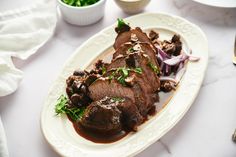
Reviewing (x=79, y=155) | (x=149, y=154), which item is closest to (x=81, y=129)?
(x=79, y=155)

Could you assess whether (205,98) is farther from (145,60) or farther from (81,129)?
(81,129)

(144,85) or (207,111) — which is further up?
(144,85)

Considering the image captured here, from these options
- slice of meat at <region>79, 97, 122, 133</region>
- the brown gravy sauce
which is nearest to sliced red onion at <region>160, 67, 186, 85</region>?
the brown gravy sauce

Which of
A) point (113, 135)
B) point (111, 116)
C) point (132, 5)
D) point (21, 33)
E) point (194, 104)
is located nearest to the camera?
point (111, 116)

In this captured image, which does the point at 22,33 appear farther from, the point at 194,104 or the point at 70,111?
the point at 194,104

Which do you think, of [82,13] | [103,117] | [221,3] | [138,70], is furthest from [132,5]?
[103,117]

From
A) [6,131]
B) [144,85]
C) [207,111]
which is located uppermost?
[144,85]
